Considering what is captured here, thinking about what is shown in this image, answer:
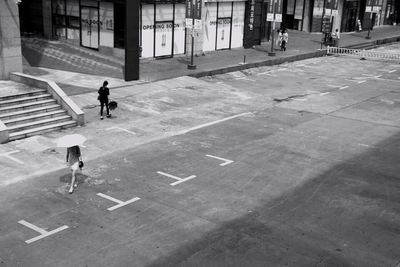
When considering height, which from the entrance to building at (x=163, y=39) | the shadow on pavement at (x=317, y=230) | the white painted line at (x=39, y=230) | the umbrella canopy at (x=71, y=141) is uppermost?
the entrance to building at (x=163, y=39)

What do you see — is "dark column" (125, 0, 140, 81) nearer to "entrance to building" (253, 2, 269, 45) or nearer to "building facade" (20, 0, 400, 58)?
"building facade" (20, 0, 400, 58)

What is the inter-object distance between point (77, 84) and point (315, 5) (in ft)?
112

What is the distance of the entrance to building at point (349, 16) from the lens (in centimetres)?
5766

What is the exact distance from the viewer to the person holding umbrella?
1427 centimetres

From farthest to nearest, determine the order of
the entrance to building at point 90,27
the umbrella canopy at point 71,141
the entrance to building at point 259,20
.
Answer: the entrance to building at point 259,20 → the entrance to building at point 90,27 → the umbrella canopy at point 71,141

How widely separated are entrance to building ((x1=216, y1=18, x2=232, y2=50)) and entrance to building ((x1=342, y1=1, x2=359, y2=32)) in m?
20.7

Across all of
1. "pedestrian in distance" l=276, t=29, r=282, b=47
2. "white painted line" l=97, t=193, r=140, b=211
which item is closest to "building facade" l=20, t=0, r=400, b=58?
"pedestrian in distance" l=276, t=29, r=282, b=47

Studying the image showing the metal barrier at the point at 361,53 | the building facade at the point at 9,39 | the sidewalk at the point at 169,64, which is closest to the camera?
the building facade at the point at 9,39

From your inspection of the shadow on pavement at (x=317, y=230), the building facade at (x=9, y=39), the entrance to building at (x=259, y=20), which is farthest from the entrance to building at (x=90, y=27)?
the shadow on pavement at (x=317, y=230)

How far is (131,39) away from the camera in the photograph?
29219mm

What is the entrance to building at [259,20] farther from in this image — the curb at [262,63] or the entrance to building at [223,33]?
the curb at [262,63]

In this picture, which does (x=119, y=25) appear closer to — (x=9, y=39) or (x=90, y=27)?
(x=90, y=27)

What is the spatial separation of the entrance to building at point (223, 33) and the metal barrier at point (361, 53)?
9287 mm

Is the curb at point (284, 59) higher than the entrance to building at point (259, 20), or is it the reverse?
the entrance to building at point (259, 20)
